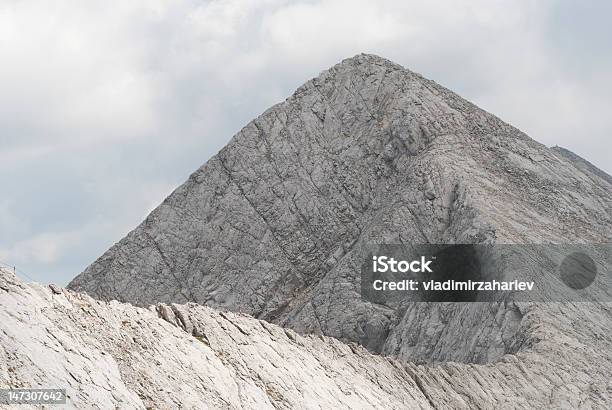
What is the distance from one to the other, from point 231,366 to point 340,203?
37164 millimetres

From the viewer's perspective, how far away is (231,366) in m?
27.0

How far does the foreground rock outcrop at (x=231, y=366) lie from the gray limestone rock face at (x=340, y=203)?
1273cm

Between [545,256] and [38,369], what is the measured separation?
34368 mm

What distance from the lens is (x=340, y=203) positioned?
63.7 m

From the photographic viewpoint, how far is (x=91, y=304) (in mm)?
24312

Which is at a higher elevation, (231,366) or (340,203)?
(340,203)

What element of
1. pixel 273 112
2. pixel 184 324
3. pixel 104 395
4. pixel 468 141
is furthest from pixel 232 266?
pixel 104 395

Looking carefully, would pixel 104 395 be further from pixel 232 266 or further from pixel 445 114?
pixel 445 114

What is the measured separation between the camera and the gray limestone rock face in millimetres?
55500

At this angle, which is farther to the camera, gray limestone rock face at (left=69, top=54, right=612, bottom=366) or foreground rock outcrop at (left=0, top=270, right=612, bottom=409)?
gray limestone rock face at (left=69, top=54, right=612, bottom=366)

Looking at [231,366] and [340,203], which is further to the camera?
[340,203]

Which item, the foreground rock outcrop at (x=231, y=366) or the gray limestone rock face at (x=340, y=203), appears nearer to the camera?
the foreground rock outcrop at (x=231, y=366)

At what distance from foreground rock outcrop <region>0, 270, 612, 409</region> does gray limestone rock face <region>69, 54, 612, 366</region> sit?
41.8 feet

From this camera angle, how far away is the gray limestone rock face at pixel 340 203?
2185 inches
